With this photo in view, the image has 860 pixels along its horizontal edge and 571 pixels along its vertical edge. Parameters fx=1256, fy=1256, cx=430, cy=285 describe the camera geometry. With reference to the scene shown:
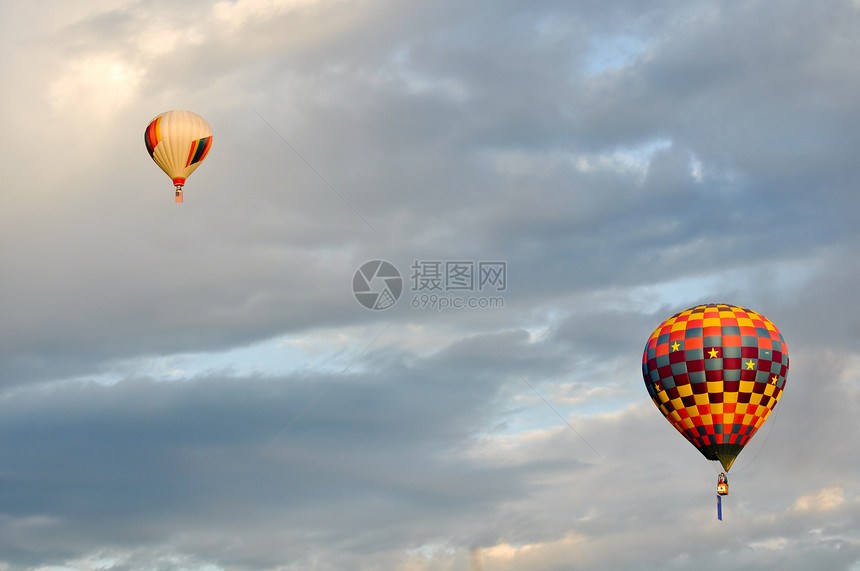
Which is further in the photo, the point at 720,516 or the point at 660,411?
the point at 660,411

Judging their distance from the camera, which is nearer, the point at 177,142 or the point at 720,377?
the point at 720,377

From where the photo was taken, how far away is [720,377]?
76.6 m

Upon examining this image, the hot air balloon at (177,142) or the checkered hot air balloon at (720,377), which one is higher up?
the hot air balloon at (177,142)

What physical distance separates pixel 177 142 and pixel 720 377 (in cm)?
3729

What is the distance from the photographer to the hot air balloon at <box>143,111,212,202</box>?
80812 millimetres

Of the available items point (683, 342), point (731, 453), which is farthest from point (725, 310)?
point (731, 453)

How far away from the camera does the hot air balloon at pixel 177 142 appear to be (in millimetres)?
80812

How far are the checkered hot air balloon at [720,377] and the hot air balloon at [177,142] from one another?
3239 cm

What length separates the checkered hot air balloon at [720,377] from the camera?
252 ft

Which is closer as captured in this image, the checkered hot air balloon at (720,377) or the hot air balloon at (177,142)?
the checkered hot air balloon at (720,377)

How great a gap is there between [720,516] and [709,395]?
24.6 feet

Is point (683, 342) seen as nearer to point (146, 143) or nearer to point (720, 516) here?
point (720, 516)

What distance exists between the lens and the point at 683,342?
77.8 metres

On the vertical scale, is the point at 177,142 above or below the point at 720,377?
above
